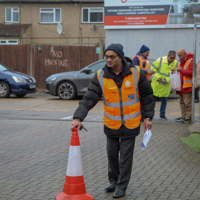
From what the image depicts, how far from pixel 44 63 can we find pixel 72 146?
17787mm

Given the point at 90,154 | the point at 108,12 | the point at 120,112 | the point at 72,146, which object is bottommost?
the point at 90,154

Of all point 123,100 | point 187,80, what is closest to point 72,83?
point 187,80

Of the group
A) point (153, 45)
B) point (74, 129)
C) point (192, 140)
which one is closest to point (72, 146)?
point (74, 129)

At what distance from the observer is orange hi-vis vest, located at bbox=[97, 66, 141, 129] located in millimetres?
4621

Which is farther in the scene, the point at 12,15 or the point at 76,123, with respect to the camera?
the point at 12,15

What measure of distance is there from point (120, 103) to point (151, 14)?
15856mm

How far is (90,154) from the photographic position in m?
6.82

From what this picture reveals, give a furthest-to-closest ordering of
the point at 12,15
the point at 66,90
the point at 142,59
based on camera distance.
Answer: the point at 12,15 < the point at 66,90 < the point at 142,59

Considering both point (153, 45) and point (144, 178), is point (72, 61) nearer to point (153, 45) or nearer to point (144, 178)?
point (153, 45)

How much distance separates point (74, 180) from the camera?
4.57m

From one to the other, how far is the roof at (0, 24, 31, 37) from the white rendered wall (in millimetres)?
14640

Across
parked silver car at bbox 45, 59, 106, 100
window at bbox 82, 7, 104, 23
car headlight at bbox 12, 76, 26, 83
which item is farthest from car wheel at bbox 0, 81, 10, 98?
window at bbox 82, 7, 104, 23

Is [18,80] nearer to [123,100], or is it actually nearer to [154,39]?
[154,39]

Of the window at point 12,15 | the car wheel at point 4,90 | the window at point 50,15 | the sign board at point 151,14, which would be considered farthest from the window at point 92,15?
the car wheel at point 4,90
